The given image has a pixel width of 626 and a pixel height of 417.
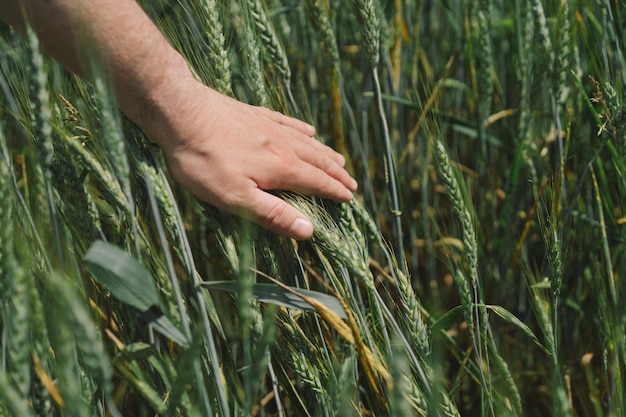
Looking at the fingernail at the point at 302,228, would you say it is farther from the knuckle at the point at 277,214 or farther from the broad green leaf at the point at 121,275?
the broad green leaf at the point at 121,275

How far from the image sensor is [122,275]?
26.3 inches

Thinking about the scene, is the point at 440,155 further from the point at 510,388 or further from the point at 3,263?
the point at 3,263

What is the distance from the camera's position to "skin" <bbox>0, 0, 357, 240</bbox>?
75 cm

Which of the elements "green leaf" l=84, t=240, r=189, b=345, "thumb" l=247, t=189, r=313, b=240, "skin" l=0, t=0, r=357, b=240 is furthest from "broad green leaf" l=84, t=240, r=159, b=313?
"thumb" l=247, t=189, r=313, b=240

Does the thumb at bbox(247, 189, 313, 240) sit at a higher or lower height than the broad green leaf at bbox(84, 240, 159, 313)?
lower

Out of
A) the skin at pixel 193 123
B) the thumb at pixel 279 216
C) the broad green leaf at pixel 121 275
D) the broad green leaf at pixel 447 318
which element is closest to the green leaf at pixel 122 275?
the broad green leaf at pixel 121 275

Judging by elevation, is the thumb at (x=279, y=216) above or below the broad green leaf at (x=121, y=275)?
below

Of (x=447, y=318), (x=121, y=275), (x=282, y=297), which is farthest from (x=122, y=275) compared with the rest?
(x=447, y=318)

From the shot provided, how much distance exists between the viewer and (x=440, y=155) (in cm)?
95

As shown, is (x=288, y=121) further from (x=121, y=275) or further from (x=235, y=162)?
(x=121, y=275)

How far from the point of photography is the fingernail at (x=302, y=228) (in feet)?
2.94

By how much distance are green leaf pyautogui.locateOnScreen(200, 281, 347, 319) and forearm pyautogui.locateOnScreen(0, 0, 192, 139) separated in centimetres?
25

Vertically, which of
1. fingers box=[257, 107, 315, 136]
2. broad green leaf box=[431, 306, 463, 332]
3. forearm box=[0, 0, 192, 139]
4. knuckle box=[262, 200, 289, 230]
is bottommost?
broad green leaf box=[431, 306, 463, 332]

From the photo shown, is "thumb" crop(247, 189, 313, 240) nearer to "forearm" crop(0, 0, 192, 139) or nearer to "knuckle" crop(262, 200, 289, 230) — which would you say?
"knuckle" crop(262, 200, 289, 230)
